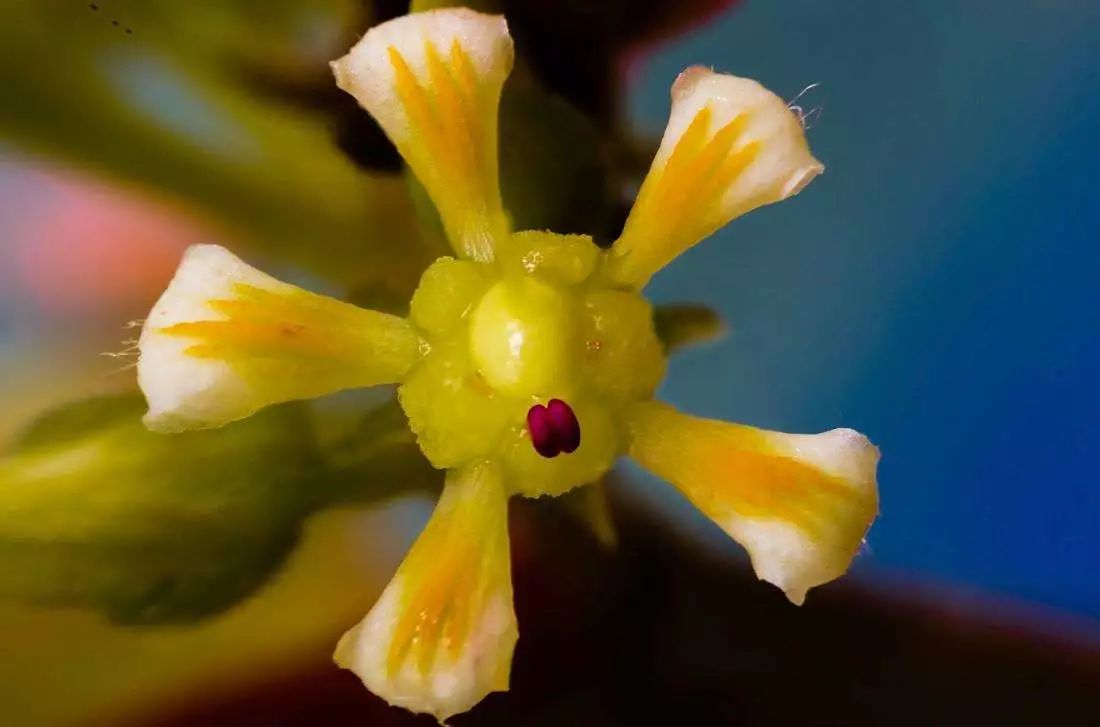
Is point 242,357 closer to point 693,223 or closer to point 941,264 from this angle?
point 693,223

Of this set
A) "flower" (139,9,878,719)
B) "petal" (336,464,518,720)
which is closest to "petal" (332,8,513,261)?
"flower" (139,9,878,719)

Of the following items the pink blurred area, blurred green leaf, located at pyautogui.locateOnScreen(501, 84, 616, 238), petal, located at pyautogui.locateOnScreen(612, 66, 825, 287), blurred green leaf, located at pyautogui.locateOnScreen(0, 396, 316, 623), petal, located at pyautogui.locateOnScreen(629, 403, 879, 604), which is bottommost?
petal, located at pyautogui.locateOnScreen(629, 403, 879, 604)

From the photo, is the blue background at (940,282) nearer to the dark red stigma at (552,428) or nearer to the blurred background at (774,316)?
the blurred background at (774,316)

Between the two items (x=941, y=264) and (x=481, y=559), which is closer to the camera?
(x=481, y=559)

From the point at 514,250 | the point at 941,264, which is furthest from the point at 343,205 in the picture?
the point at 941,264

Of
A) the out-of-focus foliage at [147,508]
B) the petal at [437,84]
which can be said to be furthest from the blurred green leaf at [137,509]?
the petal at [437,84]

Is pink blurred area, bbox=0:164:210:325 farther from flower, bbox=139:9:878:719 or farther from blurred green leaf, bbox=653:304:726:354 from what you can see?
blurred green leaf, bbox=653:304:726:354

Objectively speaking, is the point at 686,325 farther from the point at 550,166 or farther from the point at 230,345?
the point at 230,345
